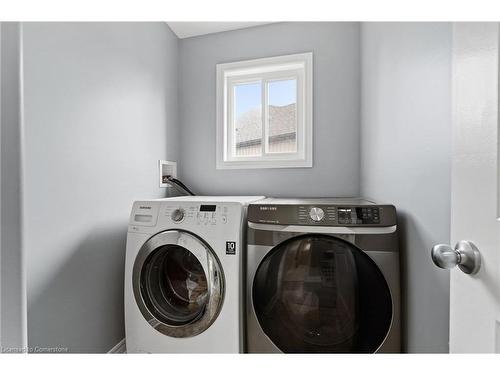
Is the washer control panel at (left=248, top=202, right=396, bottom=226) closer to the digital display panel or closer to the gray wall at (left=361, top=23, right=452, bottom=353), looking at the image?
the gray wall at (left=361, top=23, right=452, bottom=353)

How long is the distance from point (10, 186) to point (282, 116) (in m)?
1.79

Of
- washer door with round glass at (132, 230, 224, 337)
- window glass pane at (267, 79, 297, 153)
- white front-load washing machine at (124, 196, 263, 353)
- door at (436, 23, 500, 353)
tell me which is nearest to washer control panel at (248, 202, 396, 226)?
white front-load washing machine at (124, 196, 263, 353)

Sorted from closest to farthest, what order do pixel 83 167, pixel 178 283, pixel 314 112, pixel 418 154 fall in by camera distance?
pixel 418 154 < pixel 83 167 < pixel 178 283 < pixel 314 112

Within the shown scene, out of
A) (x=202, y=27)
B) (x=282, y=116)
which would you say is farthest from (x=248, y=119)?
(x=202, y=27)

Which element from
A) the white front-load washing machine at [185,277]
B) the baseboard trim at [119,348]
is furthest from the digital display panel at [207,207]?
the baseboard trim at [119,348]

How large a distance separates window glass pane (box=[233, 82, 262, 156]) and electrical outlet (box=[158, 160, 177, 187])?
1.66 ft

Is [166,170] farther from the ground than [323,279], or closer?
farther from the ground

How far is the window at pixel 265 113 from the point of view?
184cm

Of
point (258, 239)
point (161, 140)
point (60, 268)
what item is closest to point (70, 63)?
point (161, 140)

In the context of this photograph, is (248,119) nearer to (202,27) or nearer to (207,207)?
(202,27)

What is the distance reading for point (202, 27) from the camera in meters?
1.88

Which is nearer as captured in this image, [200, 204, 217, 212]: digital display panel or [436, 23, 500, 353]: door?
[436, 23, 500, 353]: door

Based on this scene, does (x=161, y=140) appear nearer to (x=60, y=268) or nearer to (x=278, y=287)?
(x=60, y=268)

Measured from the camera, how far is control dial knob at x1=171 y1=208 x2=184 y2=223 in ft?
3.92
